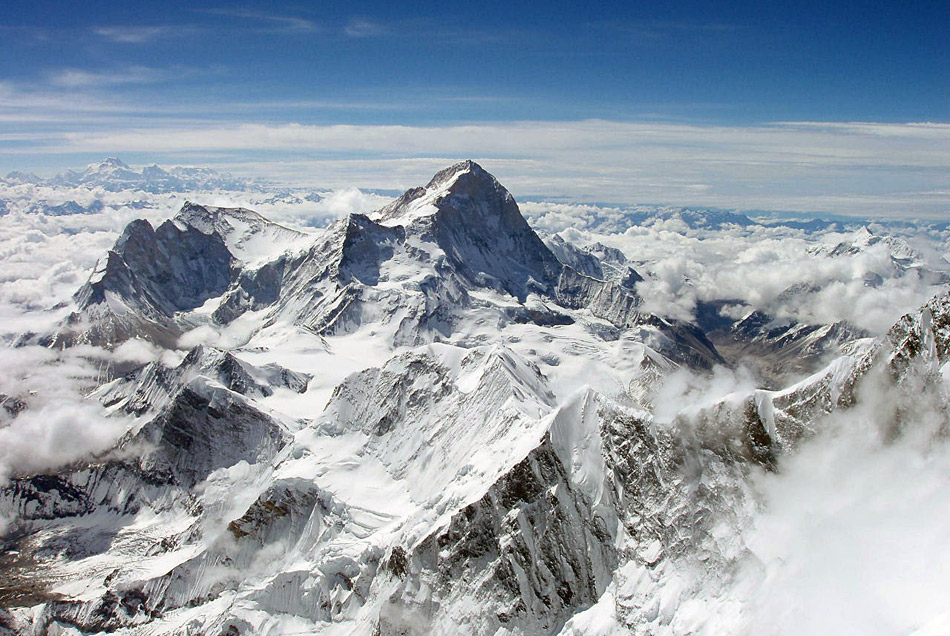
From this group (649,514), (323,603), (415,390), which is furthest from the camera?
(415,390)

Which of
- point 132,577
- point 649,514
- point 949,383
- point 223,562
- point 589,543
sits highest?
point 949,383

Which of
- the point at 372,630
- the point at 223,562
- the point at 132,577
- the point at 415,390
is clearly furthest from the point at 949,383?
the point at 132,577

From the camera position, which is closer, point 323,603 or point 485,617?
point 485,617

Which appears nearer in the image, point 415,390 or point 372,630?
point 372,630

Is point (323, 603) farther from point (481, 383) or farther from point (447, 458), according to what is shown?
point (481, 383)

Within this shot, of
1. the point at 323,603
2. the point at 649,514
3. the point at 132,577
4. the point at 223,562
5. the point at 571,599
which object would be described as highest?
the point at 649,514

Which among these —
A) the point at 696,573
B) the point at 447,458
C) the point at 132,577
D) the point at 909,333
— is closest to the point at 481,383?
the point at 447,458

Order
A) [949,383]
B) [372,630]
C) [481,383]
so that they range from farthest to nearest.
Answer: [481,383], [372,630], [949,383]

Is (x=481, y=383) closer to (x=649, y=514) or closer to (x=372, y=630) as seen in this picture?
(x=372, y=630)

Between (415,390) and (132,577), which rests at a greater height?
(415,390)
